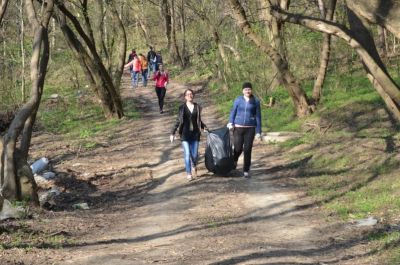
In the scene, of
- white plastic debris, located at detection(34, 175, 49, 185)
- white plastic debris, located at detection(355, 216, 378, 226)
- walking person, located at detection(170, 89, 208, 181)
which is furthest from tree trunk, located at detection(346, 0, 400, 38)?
white plastic debris, located at detection(34, 175, 49, 185)

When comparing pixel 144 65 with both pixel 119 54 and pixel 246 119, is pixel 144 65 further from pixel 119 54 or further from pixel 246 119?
pixel 246 119

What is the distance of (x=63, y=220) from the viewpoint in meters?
8.84

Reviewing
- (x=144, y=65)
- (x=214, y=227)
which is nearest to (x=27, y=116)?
(x=214, y=227)

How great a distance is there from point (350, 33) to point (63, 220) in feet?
15.5

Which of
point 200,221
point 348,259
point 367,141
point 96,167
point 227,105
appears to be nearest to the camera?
point 348,259

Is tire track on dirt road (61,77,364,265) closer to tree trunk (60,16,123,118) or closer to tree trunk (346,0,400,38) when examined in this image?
tree trunk (346,0,400,38)

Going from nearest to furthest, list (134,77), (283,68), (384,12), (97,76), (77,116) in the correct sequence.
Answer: (384,12), (283,68), (97,76), (77,116), (134,77)

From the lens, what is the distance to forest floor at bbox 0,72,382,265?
22.7ft

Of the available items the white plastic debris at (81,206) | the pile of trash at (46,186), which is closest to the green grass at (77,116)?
the pile of trash at (46,186)

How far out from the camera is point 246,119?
11688 millimetres

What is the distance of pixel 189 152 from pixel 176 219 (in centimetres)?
309

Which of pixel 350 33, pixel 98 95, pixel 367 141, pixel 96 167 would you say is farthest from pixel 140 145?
pixel 350 33

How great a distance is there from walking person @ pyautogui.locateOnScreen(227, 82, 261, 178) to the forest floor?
0.78m

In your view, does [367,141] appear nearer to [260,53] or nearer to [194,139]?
[194,139]
